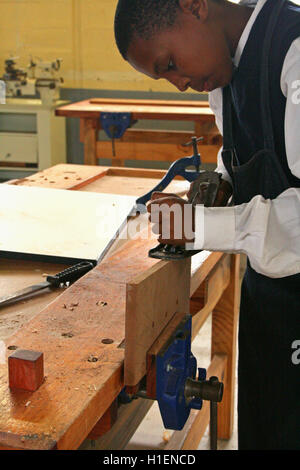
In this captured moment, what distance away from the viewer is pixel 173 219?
1.01 meters

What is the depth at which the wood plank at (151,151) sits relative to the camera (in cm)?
347

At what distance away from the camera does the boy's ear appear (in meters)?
1.03

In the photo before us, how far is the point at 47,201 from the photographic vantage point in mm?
1551

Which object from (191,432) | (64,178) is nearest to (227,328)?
(191,432)

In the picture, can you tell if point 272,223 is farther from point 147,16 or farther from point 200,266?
point 147,16

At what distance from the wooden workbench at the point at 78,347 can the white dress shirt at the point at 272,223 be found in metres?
0.16

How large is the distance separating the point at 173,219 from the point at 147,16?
14.3 inches

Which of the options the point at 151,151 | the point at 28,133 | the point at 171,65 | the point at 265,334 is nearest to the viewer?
the point at 171,65

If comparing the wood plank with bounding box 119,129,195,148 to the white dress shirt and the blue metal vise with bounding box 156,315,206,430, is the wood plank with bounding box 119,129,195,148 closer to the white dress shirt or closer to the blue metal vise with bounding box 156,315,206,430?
the white dress shirt

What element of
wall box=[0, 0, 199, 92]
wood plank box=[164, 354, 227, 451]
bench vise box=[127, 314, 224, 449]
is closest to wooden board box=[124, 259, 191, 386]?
bench vise box=[127, 314, 224, 449]

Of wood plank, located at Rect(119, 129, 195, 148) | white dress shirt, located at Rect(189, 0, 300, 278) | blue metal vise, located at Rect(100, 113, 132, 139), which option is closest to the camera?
white dress shirt, located at Rect(189, 0, 300, 278)

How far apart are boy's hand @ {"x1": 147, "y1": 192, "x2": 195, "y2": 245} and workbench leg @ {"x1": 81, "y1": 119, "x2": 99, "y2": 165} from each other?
2.69 m

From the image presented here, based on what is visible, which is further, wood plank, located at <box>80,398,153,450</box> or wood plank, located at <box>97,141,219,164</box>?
wood plank, located at <box>97,141,219,164</box>

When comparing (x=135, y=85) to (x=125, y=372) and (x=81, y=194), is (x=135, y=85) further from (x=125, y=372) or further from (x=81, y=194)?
(x=125, y=372)
